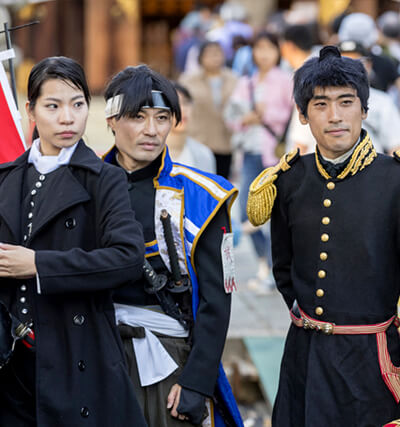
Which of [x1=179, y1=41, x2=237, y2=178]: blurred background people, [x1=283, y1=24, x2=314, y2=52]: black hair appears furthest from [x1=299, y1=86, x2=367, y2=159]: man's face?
[x1=179, y1=41, x2=237, y2=178]: blurred background people

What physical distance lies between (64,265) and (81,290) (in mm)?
89

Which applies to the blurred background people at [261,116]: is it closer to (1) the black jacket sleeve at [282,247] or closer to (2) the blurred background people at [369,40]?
(2) the blurred background people at [369,40]

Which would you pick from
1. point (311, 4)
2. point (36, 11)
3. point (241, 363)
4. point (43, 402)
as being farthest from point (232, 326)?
point (36, 11)

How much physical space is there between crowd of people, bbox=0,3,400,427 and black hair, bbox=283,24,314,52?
3.01 metres

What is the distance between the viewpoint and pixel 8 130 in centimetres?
286

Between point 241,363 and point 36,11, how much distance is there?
12985 mm

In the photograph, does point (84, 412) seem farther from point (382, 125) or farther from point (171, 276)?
point (382, 125)

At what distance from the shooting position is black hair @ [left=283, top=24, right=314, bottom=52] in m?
5.55

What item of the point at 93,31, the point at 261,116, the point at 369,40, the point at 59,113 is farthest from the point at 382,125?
the point at 93,31

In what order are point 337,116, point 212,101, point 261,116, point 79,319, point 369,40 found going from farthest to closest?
point 212,101
point 261,116
point 369,40
point 337,116
point 79,319

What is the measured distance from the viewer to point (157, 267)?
2633mm

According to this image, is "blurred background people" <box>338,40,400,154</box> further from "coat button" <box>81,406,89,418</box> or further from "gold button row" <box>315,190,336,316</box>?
"coat button" <box>81,406,89,418</box>

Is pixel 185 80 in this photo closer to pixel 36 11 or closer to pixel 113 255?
pixel 113 255

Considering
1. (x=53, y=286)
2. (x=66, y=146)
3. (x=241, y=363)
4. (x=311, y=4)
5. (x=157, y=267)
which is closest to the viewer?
(x=53, y=286)
